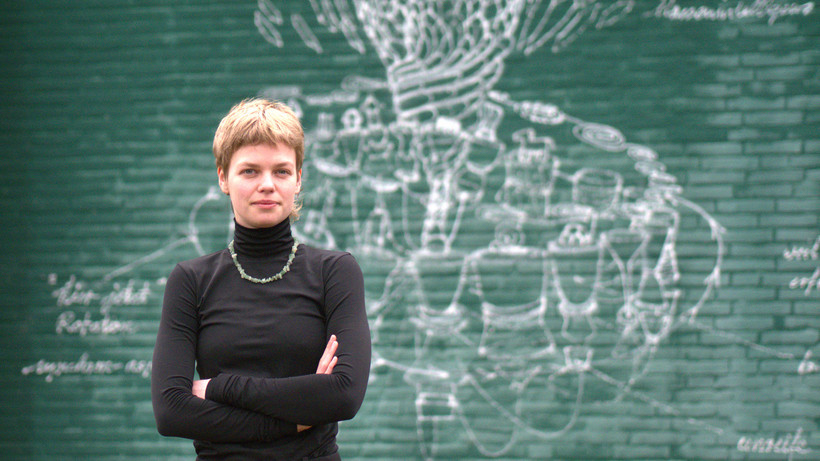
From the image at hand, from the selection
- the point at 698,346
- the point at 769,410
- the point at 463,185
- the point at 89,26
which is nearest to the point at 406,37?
the point at 463,185

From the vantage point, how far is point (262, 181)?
1.87m

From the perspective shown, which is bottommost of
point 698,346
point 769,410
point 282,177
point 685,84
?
point 769,410

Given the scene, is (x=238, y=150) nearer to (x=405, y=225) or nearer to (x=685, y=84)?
(x=405, y=225)

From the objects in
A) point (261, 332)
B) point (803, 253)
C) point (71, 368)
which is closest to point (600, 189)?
point (803, 253)

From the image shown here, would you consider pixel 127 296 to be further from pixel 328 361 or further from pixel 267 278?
pixel 328 361

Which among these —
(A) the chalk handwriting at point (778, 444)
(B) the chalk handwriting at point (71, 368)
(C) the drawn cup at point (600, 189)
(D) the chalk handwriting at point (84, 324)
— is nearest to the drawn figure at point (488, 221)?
(C) the drawn cup at point (600, 189)

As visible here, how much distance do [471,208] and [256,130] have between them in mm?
2675

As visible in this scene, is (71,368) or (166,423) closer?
(166,423)

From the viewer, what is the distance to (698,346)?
4266 millimetres

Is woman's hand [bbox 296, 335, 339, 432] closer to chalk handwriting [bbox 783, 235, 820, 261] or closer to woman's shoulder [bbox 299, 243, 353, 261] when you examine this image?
woman's shoulder [bbox 299, 243, 353, 261]

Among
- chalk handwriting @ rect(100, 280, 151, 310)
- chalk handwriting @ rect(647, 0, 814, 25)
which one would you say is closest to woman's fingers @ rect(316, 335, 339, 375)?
chalk handwriting @ rect(100, 280, 151, 310)

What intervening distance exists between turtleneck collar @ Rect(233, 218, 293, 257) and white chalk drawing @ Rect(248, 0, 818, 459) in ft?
8.17

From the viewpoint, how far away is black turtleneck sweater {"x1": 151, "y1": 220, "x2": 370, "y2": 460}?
1854 mm

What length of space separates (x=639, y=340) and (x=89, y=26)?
4016 mm
